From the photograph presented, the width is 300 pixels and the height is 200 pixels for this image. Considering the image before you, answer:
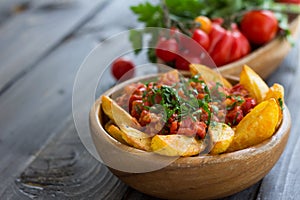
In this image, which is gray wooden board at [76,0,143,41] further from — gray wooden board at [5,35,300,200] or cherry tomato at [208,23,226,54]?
gray wooden board at [5,35,300,200]

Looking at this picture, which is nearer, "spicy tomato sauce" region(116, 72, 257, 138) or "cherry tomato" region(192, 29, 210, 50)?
"spicy tomato sauce" region(116, 72, 257, 138)

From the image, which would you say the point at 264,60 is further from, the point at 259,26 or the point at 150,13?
the point at 150,13

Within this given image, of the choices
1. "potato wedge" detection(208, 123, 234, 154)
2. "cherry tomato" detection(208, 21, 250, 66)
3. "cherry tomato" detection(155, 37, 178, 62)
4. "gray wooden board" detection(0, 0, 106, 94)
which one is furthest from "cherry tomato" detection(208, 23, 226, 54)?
"gray wooden board" detection(0, 0, 106, 94)

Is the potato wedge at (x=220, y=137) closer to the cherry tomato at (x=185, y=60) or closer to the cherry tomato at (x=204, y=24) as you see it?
the cherry tomato at (x=185, y=60)

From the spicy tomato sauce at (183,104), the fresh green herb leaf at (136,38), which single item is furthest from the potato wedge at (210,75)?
the fresh green herb leaf at (136,38)

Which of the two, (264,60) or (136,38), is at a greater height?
(136,38)

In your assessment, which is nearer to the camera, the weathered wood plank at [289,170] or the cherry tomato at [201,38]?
the weathered wood plank at [289,170]

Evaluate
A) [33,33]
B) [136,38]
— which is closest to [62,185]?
[136,38]
